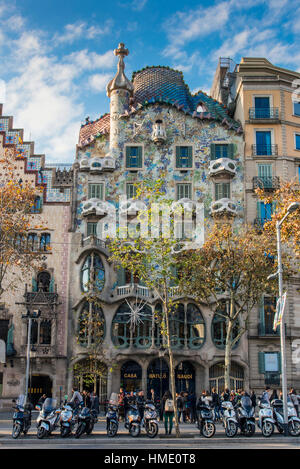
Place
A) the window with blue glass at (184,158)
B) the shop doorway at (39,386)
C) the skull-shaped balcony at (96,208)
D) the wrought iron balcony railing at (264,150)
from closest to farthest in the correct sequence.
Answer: the shop doorway at (39,386), the skull-shaped balcony at (96,208), the wrought iron balcony railing at (264,150), the window with blue glass at (184,158)

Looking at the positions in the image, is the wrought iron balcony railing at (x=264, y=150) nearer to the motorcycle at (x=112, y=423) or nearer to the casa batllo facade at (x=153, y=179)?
the casa batllo facade at (x=153, y=179)

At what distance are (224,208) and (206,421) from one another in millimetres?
19683

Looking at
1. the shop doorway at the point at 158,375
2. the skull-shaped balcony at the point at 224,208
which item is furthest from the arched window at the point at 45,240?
the skull-shaped balcony at the point at 224,208

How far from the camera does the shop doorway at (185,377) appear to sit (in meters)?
35.9

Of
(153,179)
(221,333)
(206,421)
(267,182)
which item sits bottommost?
(206,421)

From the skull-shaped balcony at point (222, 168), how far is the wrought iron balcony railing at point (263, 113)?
13.1 ft

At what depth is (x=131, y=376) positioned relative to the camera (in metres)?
35.9

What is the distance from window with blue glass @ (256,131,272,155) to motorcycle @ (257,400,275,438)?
22730mm

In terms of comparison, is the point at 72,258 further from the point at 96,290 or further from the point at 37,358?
the point at 37,358

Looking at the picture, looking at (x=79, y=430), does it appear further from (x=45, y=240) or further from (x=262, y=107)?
(x=262, y=107)

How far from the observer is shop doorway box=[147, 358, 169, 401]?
35781 mm

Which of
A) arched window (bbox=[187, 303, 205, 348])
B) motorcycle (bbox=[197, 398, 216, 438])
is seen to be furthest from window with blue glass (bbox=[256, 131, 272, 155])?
motorcycle (bbox=[197, 398, 216, 438])

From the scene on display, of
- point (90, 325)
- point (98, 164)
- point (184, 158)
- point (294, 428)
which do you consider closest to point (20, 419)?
point (294, 428)
